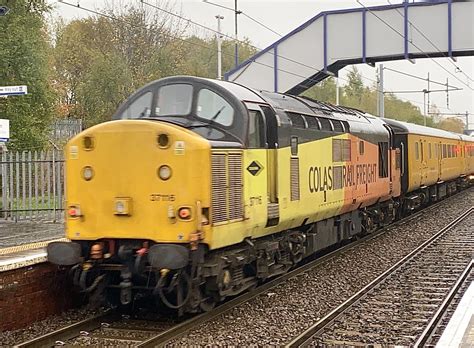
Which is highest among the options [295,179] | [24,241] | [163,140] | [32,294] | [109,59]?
[109,59]

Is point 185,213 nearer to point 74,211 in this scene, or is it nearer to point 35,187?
point 74,211

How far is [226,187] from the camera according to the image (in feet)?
30.3

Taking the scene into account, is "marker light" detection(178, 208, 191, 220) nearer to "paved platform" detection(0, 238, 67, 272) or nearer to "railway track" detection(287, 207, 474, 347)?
"railway track" detection(287, 207, 474, 347)

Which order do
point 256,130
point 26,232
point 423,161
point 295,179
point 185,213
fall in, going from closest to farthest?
point 185,213 → point 256,130 → point 295,179 → point 26,232 → point 423,161

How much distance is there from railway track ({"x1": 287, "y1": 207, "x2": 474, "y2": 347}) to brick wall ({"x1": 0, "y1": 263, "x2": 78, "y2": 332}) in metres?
3.66

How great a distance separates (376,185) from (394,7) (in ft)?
30.2

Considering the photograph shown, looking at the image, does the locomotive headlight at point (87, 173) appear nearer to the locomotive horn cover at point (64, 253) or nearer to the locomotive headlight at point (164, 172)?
the locomotive horn cover at point (64, 253)

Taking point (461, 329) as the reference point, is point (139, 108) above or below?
above

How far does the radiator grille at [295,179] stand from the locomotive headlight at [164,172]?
332 cm

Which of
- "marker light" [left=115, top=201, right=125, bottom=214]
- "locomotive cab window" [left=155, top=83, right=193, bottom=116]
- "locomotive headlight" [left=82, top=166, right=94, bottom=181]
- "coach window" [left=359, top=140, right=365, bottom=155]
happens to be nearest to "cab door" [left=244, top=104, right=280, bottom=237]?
"locomotive cab window" [left=155, top=83, right=193, bottom=116]

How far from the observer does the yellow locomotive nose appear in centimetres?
864

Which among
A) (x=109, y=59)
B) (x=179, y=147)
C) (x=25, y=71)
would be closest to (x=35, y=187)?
(x=25, y=71)

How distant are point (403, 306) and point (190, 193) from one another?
3969 millimetres

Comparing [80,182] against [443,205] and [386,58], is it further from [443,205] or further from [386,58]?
[443,205]
